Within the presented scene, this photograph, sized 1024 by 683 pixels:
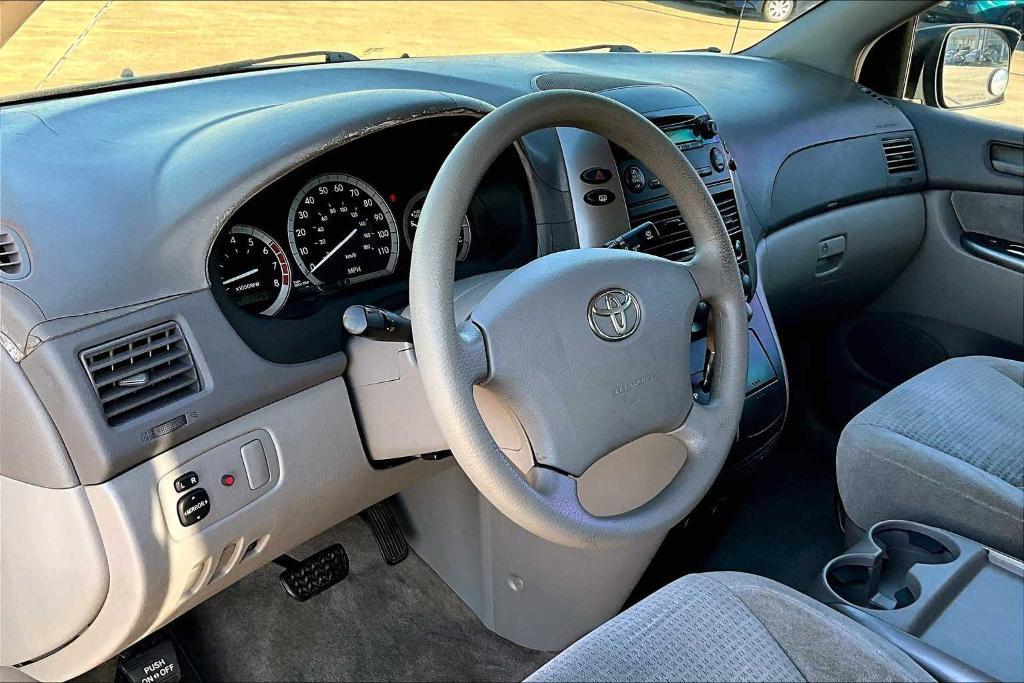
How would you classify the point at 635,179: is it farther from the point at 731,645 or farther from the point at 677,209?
the point at 731,645

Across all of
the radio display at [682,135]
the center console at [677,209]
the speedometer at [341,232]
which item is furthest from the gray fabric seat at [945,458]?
the speedometer at [341,232]

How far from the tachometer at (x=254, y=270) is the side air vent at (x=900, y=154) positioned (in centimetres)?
186

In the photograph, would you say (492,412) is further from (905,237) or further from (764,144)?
(905,237)

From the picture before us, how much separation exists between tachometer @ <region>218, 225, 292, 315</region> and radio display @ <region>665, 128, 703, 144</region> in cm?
91

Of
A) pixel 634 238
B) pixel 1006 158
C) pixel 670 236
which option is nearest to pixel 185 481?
pixel 634 238

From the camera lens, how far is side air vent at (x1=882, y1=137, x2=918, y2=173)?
8.34ft

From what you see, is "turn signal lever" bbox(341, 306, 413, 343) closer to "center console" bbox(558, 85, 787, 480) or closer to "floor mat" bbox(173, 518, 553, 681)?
"center console" bbox(558, 85, 787, 480)

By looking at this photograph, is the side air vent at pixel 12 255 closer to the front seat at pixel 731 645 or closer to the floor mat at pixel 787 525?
the front seat at pixel 731 645

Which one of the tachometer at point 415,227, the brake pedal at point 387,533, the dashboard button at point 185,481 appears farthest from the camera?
the brake pedal at point 387,533

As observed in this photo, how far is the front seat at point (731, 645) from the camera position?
→ 3.53ft

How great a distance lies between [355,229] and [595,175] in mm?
465

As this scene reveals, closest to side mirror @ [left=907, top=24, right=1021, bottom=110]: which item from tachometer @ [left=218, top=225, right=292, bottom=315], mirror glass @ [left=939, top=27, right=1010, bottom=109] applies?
mirror glass @ [left=939, top=27, right=1010, bottom=109]

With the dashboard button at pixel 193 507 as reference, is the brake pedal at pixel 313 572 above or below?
below

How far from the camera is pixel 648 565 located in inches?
71.2
